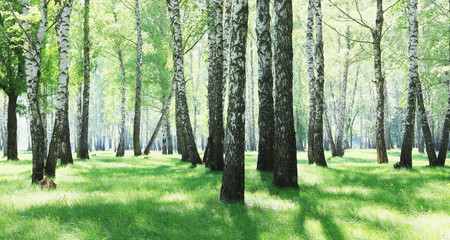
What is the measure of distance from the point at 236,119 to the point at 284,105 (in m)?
1.65

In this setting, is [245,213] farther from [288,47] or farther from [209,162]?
[209,162]

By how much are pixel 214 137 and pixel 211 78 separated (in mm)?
3066

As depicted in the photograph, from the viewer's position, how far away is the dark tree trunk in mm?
7938

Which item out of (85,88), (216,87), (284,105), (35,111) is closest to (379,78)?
(216,87)

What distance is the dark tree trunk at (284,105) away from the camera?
794cm

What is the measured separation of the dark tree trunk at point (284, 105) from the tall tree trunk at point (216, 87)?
3495 mm

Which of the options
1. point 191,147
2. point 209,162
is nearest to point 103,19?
point 191,147

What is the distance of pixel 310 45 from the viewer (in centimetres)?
1383

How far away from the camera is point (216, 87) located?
1174cm

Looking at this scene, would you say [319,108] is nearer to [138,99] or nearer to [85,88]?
[85,88]

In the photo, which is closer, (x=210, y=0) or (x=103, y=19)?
(x=210, y=0)

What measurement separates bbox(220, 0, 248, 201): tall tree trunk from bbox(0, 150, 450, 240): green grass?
40 centimetres

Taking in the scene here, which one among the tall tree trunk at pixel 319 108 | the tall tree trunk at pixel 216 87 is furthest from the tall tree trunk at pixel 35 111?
the tall tree trunk at pixel 319 108

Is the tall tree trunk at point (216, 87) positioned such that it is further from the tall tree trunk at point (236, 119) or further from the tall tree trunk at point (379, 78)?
the tall tree trunk at point (379, 78)
